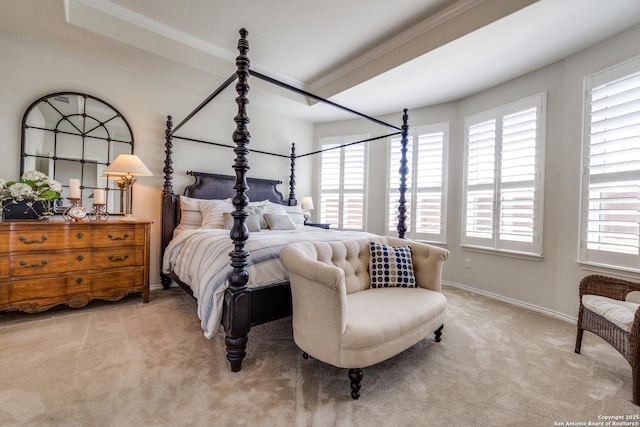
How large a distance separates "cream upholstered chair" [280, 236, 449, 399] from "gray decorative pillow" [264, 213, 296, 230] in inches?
51.9

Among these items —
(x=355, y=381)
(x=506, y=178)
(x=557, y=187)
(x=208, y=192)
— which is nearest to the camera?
(x=355, y=381)

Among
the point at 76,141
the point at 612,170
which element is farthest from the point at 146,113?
the point at 612,170

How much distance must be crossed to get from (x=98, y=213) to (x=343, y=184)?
3461mm

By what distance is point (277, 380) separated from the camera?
1685 millimetres

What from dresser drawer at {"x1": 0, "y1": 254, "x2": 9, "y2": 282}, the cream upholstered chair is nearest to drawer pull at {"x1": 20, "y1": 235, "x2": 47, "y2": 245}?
dresser drawer at {"x1": 0, "y1": 254, "x2": 9, "y2": 282}

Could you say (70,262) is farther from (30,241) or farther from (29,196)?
(29,196)

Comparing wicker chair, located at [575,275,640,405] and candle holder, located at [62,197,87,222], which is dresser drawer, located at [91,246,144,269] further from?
wicker chair, located at [575,275,640,405]

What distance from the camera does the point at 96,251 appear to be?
2686 mm

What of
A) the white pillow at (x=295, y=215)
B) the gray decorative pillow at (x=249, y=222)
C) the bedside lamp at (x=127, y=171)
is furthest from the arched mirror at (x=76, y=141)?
the white pillow at (x=295, y=215)

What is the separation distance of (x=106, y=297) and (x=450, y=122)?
479cm

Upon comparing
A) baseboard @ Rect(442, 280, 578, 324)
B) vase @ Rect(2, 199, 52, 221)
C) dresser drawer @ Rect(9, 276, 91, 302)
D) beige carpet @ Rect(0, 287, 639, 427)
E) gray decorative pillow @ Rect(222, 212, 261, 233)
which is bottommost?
beige carpet @ Rect(0, 287, 639, 427)

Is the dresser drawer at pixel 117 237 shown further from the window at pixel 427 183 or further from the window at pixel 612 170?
the window at pixel 612 170

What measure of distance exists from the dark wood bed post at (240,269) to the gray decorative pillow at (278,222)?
5.25ft

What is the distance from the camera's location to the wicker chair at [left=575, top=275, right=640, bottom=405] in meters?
1.55
